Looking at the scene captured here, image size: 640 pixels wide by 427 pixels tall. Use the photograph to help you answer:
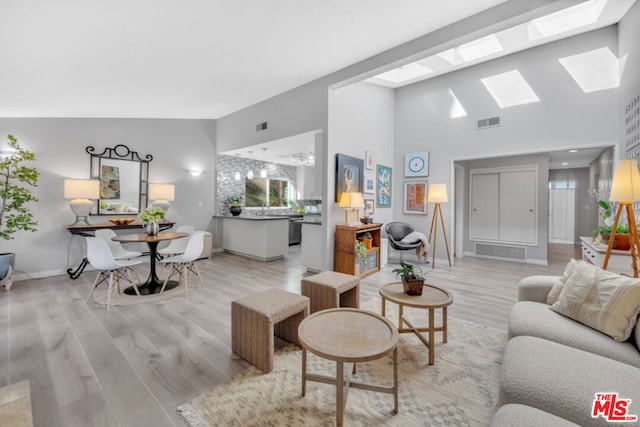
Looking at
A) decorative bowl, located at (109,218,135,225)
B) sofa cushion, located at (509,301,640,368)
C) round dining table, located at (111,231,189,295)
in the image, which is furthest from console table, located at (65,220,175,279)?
sofa cushion, located at (509,301,640,368)

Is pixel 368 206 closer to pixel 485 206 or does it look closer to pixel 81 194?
pixel 485 206

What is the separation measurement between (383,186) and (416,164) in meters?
0.89

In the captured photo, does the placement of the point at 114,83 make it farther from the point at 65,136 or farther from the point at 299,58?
the point at 299,58

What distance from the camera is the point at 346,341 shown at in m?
1.48

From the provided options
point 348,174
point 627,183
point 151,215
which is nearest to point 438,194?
point 348,174

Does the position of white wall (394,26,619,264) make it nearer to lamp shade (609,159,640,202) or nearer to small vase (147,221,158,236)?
lamp shade (609,159,640,202)

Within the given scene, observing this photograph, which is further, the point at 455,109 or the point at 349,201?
the point at 455,109

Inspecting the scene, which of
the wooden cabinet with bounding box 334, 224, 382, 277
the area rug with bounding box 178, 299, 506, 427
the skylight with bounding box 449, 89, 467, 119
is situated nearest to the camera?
the area rug with bounding box 178, 299, 506, 427

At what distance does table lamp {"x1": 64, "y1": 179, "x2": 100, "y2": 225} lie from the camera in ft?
13.5

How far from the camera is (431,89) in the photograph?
5.62 metres

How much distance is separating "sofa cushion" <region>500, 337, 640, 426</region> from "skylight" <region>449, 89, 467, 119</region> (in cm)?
502

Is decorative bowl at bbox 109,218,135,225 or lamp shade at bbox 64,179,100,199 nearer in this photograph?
lamp shade at bbox 64,179,100,199

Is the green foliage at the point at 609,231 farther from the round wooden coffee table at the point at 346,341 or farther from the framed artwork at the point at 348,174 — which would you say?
the framed artwork at the point at 348,174

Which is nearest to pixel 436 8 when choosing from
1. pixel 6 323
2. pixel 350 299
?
pixel 350 299
